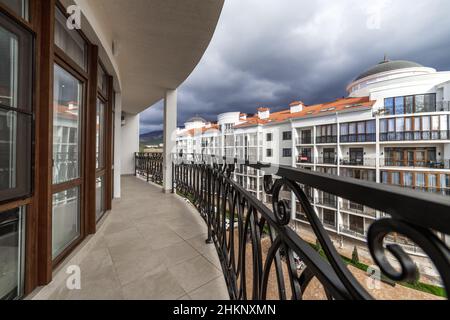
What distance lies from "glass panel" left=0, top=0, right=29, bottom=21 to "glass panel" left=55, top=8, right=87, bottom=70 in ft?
0.98

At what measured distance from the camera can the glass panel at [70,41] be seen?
166cm

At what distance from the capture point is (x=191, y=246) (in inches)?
76.4

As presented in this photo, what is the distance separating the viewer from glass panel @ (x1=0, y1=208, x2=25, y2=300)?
120cm

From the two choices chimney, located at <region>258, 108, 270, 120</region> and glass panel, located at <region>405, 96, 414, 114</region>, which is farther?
chimney, located at <region>258, 108, 270, 120</region>

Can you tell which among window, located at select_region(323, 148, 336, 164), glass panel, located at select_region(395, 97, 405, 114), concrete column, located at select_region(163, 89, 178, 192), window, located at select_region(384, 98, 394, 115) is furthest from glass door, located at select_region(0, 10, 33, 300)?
glass panel, located at select_region(395, 97, 405, 114)

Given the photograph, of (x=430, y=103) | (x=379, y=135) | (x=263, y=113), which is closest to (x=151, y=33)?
(x=379, y=135)

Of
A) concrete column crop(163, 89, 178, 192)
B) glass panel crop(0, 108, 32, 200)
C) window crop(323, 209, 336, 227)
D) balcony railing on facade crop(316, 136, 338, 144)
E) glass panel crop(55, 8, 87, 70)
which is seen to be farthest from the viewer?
balcony railing on facade crop(316, 136, 338, 144)

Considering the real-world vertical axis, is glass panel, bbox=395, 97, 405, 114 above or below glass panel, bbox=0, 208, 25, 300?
above

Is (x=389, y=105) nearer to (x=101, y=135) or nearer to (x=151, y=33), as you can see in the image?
(x=151, y=33)

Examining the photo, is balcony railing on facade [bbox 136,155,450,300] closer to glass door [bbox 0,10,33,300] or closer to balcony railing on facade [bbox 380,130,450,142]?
glass door [bbox 0,10,33,300]

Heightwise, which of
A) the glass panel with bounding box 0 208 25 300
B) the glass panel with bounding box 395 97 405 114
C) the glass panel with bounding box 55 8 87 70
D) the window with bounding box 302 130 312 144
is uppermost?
the glass panel with bounding box 395 97 405 114

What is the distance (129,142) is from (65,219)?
6.45 metres

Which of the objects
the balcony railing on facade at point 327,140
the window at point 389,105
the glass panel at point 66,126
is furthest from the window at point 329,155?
the glass panel at point 66,126

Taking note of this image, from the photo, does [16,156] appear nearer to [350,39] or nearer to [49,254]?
[49,254]
